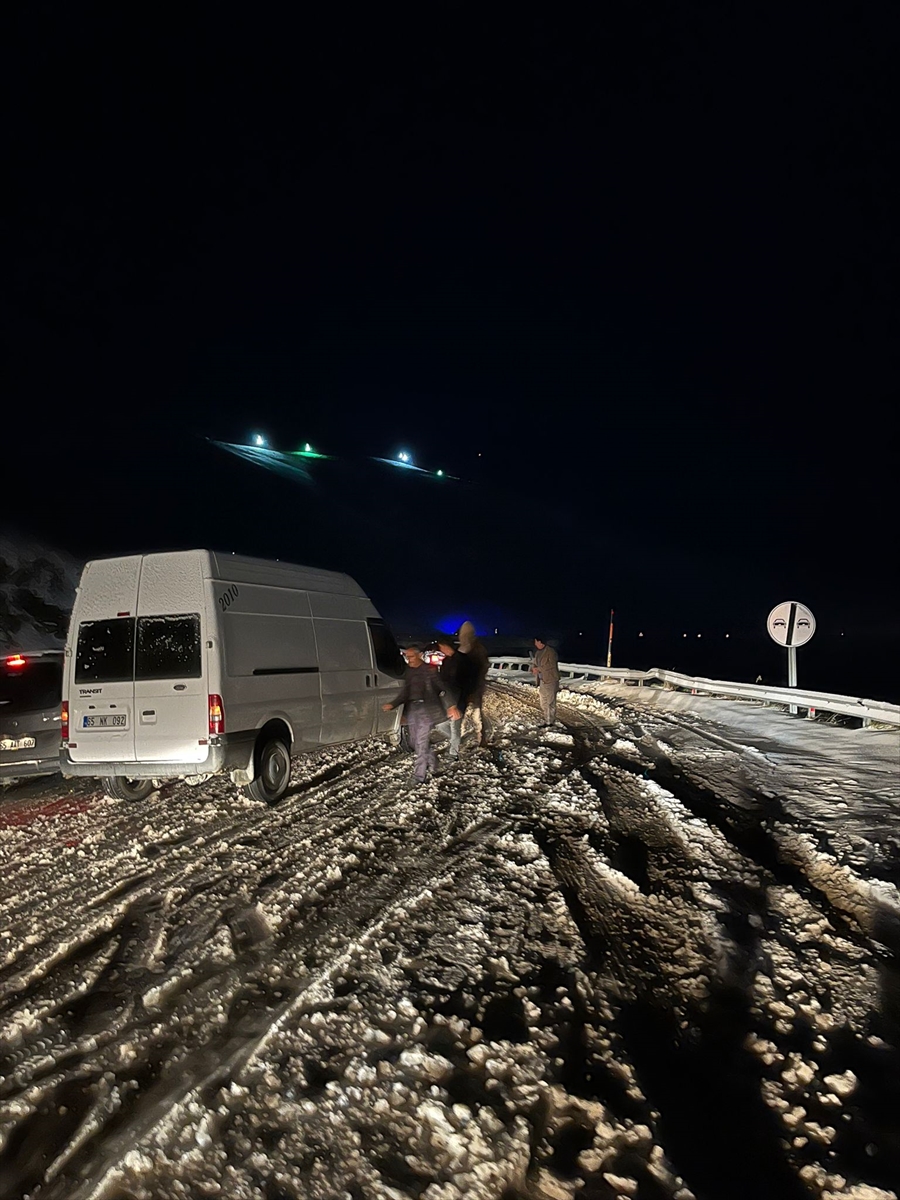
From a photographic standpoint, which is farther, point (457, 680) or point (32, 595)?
point (32, 595)

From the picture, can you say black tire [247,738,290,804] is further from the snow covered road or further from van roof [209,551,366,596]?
van roof [209,551,366,596]

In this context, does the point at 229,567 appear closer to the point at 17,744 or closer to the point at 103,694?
the point at 103,694

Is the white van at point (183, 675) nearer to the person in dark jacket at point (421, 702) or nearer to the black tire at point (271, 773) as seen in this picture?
the black tire at point (271, 773)

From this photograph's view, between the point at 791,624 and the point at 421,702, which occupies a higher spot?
the point at 791,624

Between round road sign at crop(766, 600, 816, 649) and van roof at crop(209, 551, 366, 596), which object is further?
round road sign at crop(766, 600, 816, 649)

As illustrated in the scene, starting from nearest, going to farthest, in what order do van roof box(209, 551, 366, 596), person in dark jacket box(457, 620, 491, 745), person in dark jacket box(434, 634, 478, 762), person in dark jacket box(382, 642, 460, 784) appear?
van roof box(209, 551, 366, 596)
person in dark jacket box(382, 642, 460, 784)
person in dark jacket box(434, 634, 478, 762)
person in dark jacket box(457, 620, 491, 745)

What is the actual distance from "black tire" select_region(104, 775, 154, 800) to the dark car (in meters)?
1.13

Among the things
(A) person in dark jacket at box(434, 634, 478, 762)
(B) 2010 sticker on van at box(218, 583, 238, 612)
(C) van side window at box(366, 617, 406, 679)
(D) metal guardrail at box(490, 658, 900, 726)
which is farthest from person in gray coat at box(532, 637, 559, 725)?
(B) 2010 sticker on van at box(218, 583, 238, 612)

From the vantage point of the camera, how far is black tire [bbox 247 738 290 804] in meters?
7.55

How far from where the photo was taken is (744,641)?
105 m

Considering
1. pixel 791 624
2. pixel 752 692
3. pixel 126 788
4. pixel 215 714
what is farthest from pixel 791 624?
pixel 126 788

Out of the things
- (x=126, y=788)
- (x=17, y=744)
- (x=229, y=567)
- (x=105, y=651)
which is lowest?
(x=126, y=788)

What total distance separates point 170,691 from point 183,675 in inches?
8.8

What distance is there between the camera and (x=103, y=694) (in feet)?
24.4
